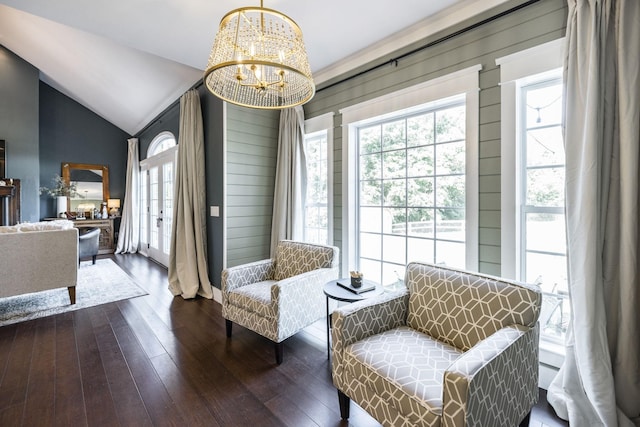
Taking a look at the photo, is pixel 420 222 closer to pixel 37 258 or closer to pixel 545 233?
pixel 545 233

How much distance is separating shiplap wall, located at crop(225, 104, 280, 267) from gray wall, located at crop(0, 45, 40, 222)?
4643mm

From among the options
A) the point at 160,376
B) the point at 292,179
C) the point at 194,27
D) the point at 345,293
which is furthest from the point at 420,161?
the point at 160,376

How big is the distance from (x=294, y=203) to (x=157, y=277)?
284cm

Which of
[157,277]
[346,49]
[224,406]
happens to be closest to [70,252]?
[157,277]

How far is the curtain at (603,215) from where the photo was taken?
1396 millimetres

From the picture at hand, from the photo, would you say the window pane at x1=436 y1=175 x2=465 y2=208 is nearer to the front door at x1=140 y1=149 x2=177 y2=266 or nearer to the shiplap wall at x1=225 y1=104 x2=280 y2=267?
the shiplap wall at x1=225 y1=104 x2=280 y2=267

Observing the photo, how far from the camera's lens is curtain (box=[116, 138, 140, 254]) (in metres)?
6.38

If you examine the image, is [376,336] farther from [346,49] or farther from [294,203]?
[346,49]

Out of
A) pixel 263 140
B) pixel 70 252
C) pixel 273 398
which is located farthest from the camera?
pixel 263 140

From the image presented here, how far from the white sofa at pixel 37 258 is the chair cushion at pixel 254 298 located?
7.37 ft

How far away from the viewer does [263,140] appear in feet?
11.7

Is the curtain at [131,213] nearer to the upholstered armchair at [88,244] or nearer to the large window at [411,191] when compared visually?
the upholstered armchair at [88,244]

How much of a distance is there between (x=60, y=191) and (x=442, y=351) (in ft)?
25.7

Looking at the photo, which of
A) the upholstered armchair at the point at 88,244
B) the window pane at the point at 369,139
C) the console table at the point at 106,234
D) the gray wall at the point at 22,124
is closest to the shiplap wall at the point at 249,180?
the window pane at the point at 369,139
